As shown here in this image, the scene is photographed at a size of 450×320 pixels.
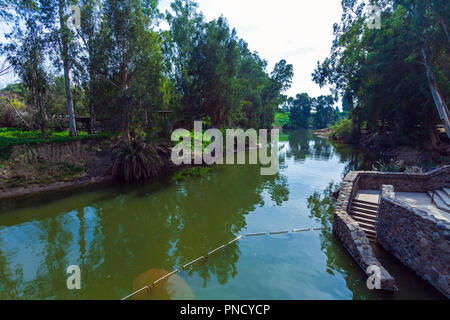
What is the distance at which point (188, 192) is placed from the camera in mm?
14398

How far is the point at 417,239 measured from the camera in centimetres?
626

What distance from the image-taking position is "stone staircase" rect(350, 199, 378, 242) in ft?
28.5

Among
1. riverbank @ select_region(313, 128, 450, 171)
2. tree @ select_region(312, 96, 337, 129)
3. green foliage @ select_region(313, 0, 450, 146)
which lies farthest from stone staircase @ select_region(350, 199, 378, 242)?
tree @ select_region(312, 96, 337, 129)

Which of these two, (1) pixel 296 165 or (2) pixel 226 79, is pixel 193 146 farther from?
(1) pixel 296 165

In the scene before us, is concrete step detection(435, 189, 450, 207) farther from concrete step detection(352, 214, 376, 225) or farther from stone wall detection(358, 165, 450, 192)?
concrete step detection(352, 214, 376, 225)

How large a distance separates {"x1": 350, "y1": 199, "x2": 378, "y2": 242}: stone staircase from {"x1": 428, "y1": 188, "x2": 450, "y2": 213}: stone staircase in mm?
2110

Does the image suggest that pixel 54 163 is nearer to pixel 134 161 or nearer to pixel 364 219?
pixel 134 161

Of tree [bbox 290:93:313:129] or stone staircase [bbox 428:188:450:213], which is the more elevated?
tree [bbox 290:93:313:129]

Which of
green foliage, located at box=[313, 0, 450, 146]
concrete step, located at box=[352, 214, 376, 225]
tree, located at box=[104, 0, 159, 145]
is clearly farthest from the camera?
tree, located at box=[104, 0, 159, 145]

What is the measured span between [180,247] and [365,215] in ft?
25.3

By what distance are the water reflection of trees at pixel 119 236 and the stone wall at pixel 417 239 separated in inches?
202
